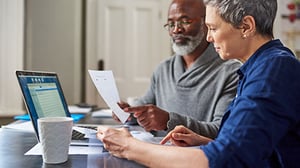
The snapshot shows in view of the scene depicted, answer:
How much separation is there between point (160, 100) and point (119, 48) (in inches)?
61.1

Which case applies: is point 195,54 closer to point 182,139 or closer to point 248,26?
point 182,139

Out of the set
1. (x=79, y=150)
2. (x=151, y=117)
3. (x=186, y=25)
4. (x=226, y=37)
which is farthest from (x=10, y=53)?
(x=226, y=37)

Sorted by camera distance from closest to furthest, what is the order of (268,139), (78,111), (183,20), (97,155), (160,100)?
(268,139) → (97,155) → (183,20) → (160,100) → (78,111)

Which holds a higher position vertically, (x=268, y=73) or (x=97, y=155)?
(x=268, y=73)

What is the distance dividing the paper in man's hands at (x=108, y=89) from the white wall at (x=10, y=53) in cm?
173

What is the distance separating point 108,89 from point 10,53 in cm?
180

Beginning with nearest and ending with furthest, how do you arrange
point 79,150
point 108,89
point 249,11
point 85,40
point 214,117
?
point 249,11 → point 79,150 → point 108,89 → point 214,117 → point 85,40

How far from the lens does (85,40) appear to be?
319cm

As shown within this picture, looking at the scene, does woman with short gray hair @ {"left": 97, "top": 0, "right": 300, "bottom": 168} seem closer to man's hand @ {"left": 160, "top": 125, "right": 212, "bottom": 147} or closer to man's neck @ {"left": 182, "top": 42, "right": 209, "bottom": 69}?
man's hand @ {"left": 160, "top": 125, "right": 212, "bottom": 147}

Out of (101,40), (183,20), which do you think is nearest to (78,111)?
(183,20)

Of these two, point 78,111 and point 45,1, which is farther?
point 45,1

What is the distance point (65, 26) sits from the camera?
9.90ft

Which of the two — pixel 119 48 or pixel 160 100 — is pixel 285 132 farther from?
pixel 119 48

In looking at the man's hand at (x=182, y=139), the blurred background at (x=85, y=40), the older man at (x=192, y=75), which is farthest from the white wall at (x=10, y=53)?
the man's hand at (x=182, y=139)
